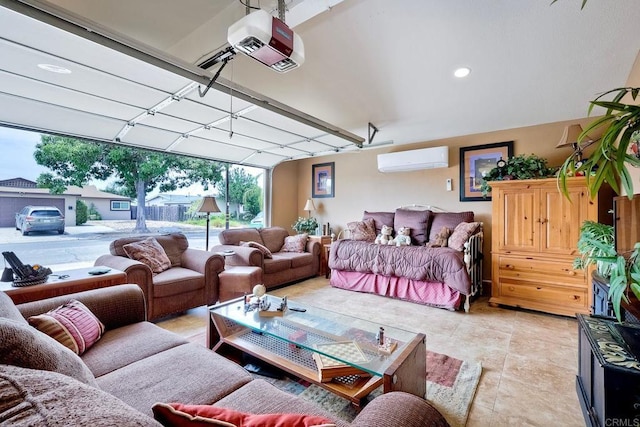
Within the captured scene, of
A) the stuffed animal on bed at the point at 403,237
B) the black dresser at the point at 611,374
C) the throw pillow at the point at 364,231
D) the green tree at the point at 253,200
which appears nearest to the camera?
the black dresser at the point at 611,374

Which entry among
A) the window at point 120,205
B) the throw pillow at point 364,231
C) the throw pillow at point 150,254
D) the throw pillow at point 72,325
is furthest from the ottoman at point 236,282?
the throw pillow at point 364,231

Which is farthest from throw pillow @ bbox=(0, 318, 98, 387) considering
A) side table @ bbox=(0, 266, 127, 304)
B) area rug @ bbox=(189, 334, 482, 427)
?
side table @ bbox=(0, 266, 127, 304)

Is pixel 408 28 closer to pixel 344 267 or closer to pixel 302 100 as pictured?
pixel 302 100

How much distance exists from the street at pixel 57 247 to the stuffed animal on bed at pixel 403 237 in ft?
12.8

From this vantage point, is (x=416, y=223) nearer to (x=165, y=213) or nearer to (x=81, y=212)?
(x=165, y=213)

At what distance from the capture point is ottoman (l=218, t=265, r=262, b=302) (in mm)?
3385

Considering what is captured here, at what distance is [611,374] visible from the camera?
126cm

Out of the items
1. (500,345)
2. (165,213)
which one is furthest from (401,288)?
(165,213)

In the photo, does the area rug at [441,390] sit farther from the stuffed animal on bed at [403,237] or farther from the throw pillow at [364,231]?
the throw pillow at [364,231]

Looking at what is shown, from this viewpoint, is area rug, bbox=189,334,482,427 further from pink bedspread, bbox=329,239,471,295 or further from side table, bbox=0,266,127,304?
side table, bbox=0,266,127,304

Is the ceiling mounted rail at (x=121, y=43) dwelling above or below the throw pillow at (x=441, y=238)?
above

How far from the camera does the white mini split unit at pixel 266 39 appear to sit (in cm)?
147

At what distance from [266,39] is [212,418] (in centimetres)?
163

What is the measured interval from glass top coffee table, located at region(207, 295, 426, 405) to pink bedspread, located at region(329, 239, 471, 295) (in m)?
1.74
